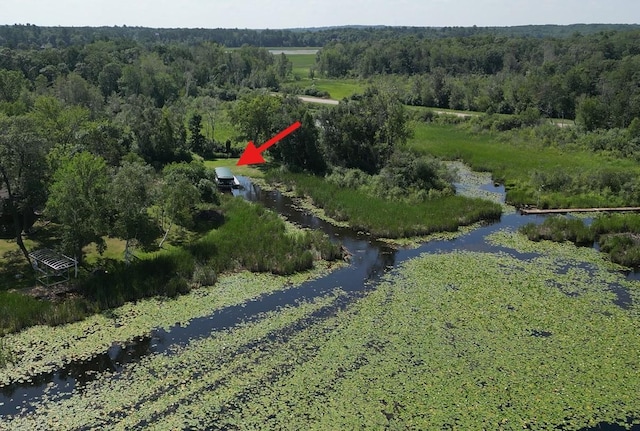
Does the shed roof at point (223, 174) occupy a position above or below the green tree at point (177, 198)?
below

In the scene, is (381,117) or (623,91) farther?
(623,91)

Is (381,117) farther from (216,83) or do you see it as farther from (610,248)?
(216,83)

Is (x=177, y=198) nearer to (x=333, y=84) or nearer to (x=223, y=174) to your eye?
(x=223, y=174)

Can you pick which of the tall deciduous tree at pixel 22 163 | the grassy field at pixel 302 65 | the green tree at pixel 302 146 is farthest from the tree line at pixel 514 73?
the tall deciduous tree at pixel 22 163

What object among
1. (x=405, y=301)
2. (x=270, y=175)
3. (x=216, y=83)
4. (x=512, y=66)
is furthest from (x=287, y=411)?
(x=512, y=66)

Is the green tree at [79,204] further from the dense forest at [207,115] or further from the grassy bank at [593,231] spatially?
the grassy bank at [593,231]

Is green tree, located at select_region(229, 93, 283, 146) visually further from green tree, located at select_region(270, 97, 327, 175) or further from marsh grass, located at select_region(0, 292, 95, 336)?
marsh grass, located at select_region(0, 292, 95, 336)
